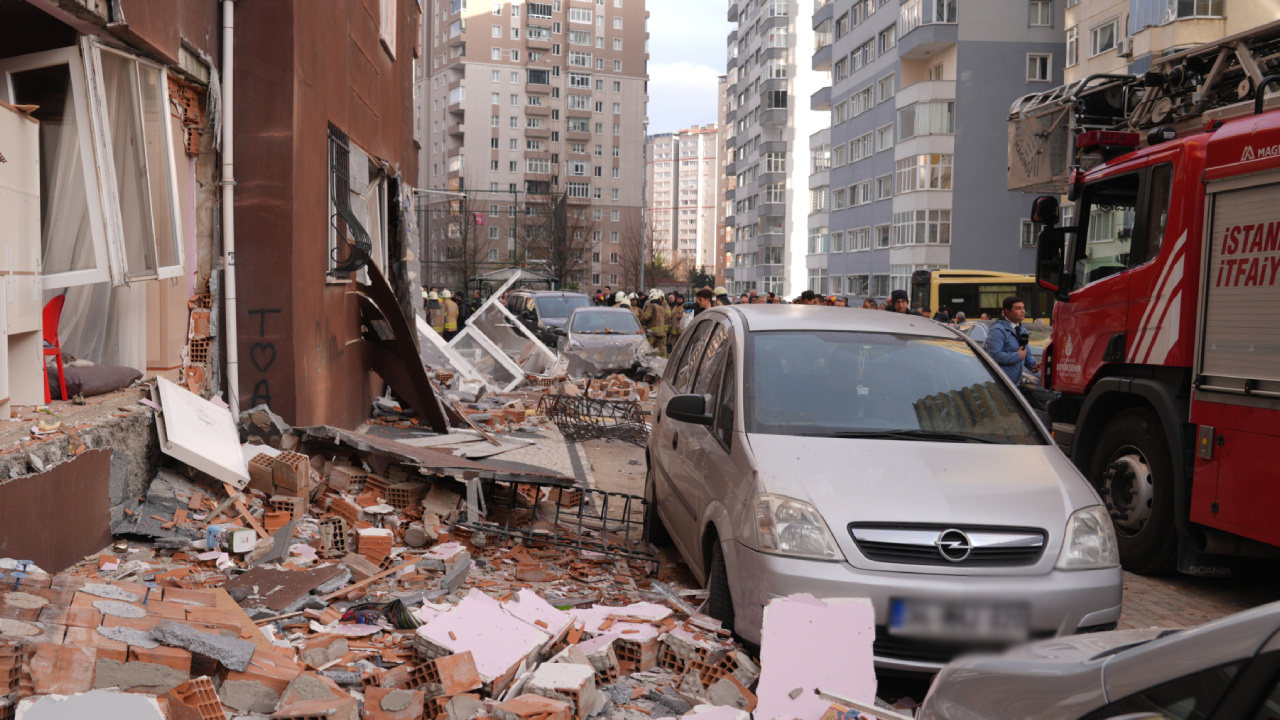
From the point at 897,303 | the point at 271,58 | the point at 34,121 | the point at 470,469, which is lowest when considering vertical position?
the point at 470,469

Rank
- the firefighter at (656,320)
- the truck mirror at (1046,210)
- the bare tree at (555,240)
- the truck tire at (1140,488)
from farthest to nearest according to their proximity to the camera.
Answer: the bare tree at (555,240), the firefighter at (656,320), the truck mirror at (1046,210), the truck tire at (1140,488)

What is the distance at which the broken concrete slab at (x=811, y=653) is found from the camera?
13.3 feet

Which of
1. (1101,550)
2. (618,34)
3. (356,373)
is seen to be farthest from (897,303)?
(618,34)

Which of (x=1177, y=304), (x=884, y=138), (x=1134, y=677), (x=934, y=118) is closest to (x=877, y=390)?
Answer: (x=1177, y=304)

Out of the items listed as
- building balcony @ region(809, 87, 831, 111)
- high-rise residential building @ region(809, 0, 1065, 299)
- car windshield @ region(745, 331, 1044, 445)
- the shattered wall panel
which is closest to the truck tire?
car windshield @ region(745, 331, 1044, 445)

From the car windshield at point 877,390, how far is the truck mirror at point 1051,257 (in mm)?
2581

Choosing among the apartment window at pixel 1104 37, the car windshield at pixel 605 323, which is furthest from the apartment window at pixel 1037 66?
the car windshield at pixel 605 323

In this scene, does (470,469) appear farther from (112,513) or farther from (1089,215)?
(1089,215)

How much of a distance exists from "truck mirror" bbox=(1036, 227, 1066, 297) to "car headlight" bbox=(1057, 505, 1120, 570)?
383cm

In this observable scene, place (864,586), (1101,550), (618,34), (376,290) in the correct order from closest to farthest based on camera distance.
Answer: (864,586), (1101,550), (376,290), (618,34)

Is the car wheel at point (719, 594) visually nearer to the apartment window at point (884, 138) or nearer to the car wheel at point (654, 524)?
the car wheel at point (654, 524)

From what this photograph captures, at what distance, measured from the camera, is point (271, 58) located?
25.7 feet

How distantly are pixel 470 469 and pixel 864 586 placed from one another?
3560 mm

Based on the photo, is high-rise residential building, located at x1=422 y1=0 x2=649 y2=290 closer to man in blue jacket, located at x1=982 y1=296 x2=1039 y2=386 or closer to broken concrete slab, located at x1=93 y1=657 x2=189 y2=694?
man in blue jacket, located at x1=982 y1=296 x2=1039 y2=386
